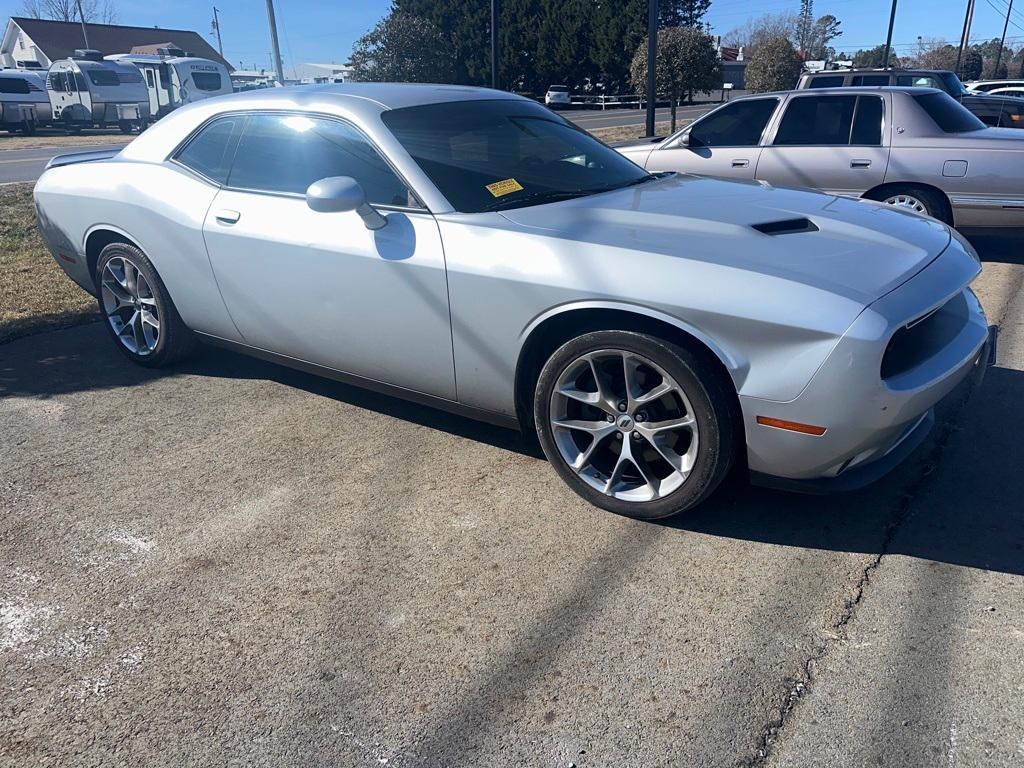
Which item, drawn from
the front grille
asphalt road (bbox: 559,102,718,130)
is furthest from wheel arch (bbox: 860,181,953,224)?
asphalt road (bbox: 559,102,718,130)

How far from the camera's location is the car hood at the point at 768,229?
9.17ft

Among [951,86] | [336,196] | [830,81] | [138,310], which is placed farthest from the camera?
[830,81]

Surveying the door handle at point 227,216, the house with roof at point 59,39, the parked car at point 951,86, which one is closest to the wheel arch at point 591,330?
the door handle at point 227,216

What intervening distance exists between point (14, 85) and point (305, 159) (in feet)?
102

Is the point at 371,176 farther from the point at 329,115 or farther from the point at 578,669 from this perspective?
the point at 578,669

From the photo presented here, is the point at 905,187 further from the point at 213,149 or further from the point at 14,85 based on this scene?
the point at 14,85

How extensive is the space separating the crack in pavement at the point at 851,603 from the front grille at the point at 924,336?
9.1 inches

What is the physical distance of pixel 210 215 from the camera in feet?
13.3

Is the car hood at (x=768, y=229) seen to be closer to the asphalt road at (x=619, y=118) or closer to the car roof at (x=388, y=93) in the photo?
the car roof at (x=388, y=93)

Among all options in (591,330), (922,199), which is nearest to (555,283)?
(591,330)

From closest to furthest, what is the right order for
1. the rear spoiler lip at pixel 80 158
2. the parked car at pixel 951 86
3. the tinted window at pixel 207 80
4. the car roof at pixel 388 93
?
the car roof at pixel 388 93
the rear spoiler lip at pixel 80 158
the parked car at pixel 951 86
the tinted window at pixel 207 80

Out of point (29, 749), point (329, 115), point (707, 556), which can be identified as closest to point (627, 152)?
point (329, 115)

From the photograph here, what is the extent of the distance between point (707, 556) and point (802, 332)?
0.86 m

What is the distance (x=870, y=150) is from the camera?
23.4 feet
